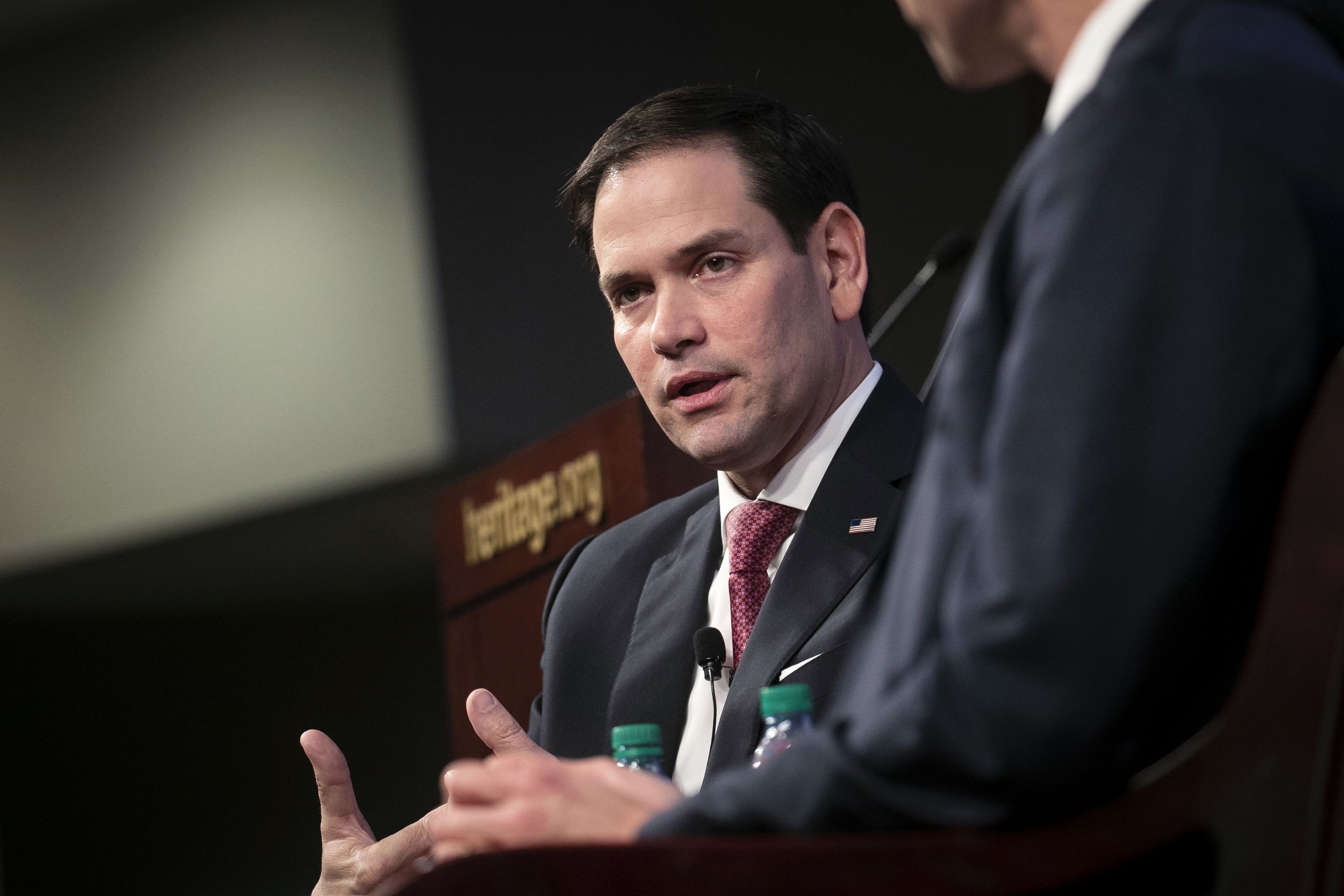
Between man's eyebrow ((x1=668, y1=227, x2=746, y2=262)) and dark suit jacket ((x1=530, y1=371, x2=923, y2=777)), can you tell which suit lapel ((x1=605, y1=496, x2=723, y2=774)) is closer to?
dark suit jacket ((x1=530, y1=371, x2=923, y2=777))

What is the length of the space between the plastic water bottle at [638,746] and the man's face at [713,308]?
2.49 feet

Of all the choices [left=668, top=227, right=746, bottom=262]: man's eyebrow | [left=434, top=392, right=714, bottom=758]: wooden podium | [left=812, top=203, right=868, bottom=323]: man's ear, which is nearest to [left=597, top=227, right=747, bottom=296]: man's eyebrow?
[left=668, top=227, right=746, bottom=262]: man's eyebrow

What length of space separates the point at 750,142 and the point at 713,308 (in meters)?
0.26

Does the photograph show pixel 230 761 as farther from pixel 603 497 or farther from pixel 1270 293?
pixel 1270 293

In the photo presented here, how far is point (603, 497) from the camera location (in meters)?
2.48

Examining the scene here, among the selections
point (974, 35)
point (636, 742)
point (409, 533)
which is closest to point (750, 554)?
point (636, 742)

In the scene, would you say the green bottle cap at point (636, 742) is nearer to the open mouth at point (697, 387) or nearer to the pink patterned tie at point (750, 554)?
the pink patterned tie at point (750, 554)

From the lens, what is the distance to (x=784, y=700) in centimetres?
91

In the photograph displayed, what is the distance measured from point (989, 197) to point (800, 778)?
3.48 metres

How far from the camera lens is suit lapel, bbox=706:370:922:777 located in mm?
1490

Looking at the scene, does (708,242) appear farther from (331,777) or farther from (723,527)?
(331,777)

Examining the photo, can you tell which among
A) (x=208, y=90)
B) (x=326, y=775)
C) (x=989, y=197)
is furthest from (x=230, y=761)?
(x=326, y=775)

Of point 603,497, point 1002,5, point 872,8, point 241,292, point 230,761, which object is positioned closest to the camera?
point 1002,5

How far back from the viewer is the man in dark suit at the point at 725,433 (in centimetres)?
158
